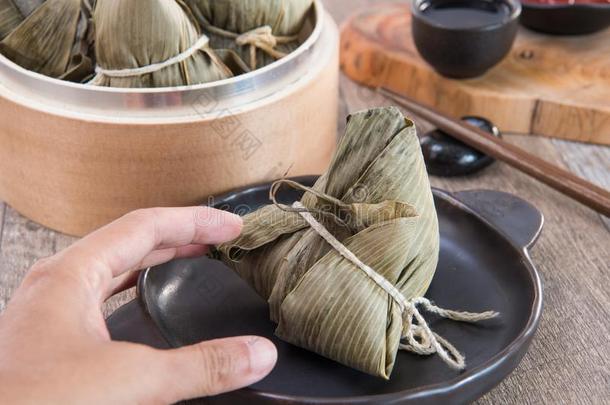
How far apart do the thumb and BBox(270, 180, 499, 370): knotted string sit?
0.14 metres

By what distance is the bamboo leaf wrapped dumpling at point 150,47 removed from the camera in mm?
839

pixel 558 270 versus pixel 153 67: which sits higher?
pixel 153 67

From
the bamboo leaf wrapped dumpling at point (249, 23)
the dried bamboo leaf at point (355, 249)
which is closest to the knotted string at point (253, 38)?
A: the bamboo leaf wrapped dumpling at point (249, 23)

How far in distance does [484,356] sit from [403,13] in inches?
35.3

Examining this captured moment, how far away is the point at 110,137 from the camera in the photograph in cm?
86

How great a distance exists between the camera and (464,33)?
1137 millimetres

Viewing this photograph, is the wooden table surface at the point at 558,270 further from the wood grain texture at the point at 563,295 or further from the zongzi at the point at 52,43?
the zongzi at the point at 52,43

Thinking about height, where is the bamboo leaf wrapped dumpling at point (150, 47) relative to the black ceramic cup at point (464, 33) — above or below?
above

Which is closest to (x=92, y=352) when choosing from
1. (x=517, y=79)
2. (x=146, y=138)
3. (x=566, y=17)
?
(x=146, y=138)

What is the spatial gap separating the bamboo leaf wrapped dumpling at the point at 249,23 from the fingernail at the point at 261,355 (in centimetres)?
47

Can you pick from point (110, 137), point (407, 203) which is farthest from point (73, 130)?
point (407, 203)

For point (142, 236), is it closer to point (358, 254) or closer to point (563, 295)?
point (358, 254)

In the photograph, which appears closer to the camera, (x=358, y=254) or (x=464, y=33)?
(x=358, y=254)

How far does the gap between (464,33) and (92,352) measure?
812mm
